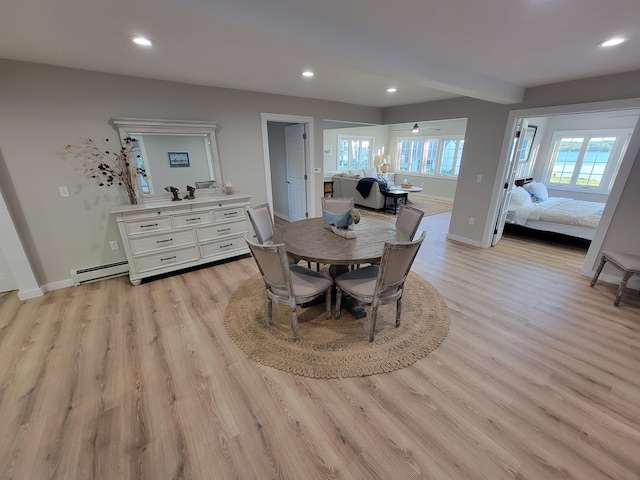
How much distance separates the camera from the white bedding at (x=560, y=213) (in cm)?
400

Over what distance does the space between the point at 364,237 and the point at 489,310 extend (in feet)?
4.89

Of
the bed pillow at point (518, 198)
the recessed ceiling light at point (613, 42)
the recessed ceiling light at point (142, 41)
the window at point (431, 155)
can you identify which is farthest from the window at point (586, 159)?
the recessed ceiling light at point (142, 41)

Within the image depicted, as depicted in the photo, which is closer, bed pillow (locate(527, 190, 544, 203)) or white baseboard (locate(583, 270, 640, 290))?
white baseboard (locate(583, 270, 640, 290))

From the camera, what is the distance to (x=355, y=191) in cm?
722

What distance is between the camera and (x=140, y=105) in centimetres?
297

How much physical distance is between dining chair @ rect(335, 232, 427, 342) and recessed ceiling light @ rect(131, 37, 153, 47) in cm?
238

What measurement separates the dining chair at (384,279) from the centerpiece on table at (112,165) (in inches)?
109

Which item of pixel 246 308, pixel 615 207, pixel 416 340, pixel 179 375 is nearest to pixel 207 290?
pixel 246 308

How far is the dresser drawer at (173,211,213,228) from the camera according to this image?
3143 millimetres

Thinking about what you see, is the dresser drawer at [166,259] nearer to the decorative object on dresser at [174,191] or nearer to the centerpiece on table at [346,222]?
the decorative object on dresser at [174,191]

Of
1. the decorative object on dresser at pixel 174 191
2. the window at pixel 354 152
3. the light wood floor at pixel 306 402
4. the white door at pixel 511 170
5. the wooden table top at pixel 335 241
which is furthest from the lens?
the window at pixel 354 152

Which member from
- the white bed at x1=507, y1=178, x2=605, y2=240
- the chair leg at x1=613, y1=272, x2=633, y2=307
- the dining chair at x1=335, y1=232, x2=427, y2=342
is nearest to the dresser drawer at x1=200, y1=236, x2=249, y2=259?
the dining chair at x1=335, y1=232, x2=427, y2=342

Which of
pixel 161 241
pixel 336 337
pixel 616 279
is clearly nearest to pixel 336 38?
pixel 336 337

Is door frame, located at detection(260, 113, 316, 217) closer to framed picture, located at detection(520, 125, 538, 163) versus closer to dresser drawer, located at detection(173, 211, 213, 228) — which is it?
dresser drawer, located at detection(173, 211, 213, 228)
